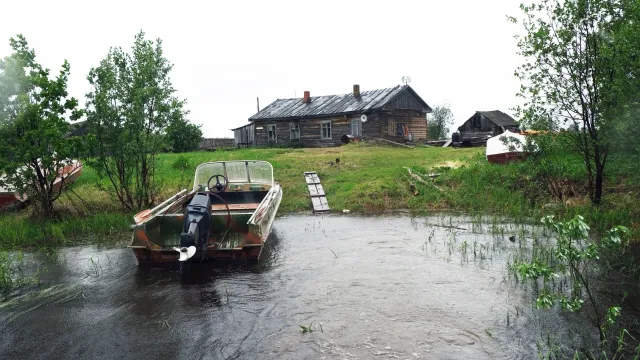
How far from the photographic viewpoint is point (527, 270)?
14.0 feet

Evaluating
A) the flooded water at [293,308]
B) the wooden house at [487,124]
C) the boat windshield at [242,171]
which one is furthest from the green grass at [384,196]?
the wooden house at [487,124]

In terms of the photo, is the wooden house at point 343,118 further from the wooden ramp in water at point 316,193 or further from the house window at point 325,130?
the wooden ramp in water at point 316,193

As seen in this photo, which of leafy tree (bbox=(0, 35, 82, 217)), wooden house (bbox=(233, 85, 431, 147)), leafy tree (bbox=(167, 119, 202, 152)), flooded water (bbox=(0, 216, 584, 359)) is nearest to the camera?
flooded water (bbox=(0, 216, 584, 359))

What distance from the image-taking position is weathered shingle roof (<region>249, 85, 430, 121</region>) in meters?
30.2

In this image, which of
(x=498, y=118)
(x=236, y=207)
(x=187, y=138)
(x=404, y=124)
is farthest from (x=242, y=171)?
(x=498, y=118)

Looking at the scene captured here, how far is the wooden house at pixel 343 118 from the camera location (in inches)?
1176

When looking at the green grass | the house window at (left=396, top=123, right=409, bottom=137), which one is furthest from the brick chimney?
the green grass

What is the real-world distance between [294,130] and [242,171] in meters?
22.2

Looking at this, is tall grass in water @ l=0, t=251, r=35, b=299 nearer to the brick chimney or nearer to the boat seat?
the boat seat

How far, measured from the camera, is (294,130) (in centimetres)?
3322

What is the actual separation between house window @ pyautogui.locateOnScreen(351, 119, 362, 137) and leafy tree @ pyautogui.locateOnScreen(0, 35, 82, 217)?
21.2m

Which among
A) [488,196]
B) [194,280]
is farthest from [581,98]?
[194,280]

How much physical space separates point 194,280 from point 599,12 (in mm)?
9817

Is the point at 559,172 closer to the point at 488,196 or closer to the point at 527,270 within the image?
the point at 488,196
